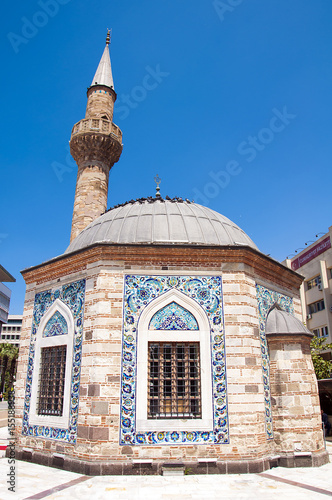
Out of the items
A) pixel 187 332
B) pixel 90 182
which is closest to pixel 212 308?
pixel 187 332

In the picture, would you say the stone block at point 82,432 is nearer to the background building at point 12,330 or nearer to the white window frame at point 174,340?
the white window frame at point 174,340

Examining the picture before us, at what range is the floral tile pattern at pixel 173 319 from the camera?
307 inches

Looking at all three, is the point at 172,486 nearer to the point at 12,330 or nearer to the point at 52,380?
the point at 52,380

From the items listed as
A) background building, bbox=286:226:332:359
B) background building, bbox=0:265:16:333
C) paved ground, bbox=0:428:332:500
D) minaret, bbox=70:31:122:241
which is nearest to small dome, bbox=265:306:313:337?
paved ground, bbox=0:428:332:500

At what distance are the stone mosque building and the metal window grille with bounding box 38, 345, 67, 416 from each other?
24mm

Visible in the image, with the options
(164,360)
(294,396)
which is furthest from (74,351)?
(294,396)

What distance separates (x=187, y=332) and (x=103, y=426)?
7.88 ft

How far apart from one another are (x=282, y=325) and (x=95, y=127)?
1129cm

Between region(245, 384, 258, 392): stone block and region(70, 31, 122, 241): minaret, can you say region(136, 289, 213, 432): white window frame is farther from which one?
region(70, 31, 122, 241): minaret

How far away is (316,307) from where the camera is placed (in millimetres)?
24500

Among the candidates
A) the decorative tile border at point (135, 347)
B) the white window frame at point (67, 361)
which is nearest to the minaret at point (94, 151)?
the white window frame at point (67, 361)

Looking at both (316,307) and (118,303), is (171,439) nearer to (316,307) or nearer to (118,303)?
(118,303)

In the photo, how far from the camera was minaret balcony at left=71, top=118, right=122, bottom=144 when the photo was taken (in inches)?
610

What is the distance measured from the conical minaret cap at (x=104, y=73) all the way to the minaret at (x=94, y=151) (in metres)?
0.05
